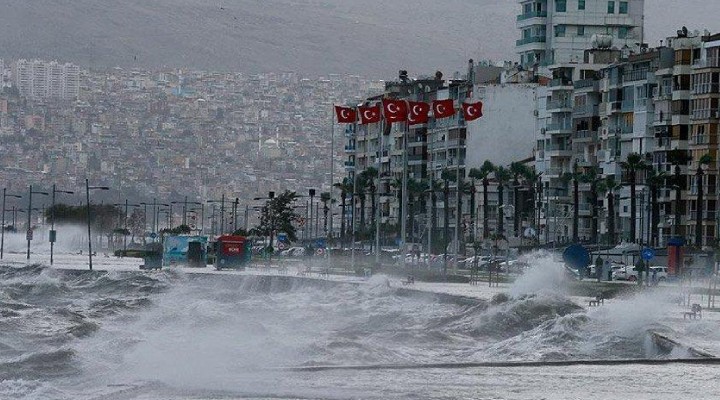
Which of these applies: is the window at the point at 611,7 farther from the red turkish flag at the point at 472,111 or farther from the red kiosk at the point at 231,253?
the red turkish flag at the point at 472,111

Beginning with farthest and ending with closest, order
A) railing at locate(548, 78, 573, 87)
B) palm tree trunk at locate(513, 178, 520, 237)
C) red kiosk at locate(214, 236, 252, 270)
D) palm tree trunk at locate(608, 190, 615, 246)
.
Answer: railing at locate(548, 78, 573, 87), palm tree trunk at locate(513, 178, 520, 237), red kiosk at locate(214, 236, 252, 270), palm tree trunk at locate(608, 190, 615, 246)

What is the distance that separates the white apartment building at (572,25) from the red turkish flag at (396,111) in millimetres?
51765

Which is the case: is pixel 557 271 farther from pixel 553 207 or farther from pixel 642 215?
pixel 553 207

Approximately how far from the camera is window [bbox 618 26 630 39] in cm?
16450

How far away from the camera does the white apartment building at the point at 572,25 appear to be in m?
162

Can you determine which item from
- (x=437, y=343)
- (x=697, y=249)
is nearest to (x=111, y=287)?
(x=697, y=249)

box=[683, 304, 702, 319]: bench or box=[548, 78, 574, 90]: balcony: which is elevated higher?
box=[548, 78, 574, 90]: balcony

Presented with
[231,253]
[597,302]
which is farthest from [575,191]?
[597,302]

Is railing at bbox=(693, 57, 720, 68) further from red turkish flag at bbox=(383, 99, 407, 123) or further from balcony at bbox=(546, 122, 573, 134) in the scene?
balcony at bbox=(546, 122, 573, 134)

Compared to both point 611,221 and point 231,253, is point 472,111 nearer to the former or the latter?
point 611,221

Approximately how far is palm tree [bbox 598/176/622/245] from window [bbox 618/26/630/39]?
1545 inches

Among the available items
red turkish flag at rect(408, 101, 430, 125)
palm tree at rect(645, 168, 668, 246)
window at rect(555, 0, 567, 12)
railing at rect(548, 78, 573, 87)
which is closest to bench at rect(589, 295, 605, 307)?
red turkish flag at rect(408, 101, 430, 125)

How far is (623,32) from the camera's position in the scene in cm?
16488

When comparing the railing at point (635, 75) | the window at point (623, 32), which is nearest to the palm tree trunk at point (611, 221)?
the railing at point (635, 75)
